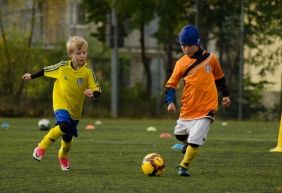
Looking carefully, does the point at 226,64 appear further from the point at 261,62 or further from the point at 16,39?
the point at 16,39

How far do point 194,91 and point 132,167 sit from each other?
1.35 metres

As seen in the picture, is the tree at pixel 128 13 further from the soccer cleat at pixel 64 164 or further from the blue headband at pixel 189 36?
the blue headband at pixel 189 36

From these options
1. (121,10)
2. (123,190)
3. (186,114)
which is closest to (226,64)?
(121,10)

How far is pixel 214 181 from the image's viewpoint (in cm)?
973

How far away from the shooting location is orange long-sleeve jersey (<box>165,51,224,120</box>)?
10.8 metres

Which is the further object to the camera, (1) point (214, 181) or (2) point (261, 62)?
(2) point (261, 62)

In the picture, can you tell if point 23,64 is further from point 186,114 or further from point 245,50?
point 186,114

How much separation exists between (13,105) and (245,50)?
7.62m

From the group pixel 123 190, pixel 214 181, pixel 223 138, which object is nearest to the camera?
pixel 123 190

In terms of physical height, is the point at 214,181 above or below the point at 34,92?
above

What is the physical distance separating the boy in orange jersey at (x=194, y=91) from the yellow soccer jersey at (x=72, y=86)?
102 cm

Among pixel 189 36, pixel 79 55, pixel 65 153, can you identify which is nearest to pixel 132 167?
pixel 65 153

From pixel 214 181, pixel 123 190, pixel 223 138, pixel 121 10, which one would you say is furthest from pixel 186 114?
pixel 121 10

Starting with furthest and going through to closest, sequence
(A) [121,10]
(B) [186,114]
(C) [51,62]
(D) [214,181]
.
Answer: (C) [51,62] → (A) [121,10] → (B) [186,114] → (D) [214,181]
